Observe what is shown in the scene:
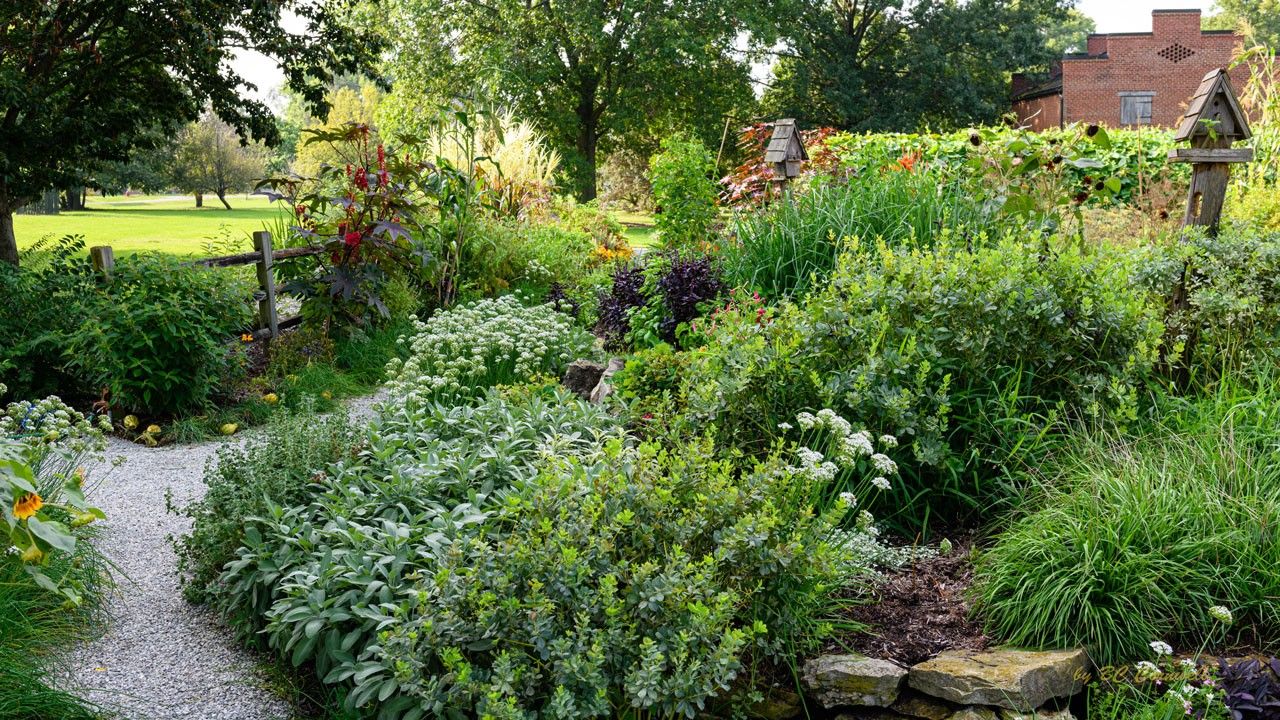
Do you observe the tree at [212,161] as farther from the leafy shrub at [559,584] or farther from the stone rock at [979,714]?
the stone rock at [979,714]

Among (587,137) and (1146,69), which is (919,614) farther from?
(1146,69)

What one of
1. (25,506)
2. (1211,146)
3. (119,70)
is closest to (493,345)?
(25,506)

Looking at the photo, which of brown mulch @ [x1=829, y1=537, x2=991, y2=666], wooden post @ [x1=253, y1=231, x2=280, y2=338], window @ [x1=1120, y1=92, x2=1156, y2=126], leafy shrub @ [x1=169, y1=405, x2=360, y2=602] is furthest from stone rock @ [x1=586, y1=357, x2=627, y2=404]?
window @ [x1=1120, y1=92, x2=1156, y2=126]

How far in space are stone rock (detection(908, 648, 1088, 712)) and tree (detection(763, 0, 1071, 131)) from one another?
26.5 meters

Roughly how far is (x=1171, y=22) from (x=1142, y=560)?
31762mm

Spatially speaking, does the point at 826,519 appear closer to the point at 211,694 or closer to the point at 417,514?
the point at 417,514

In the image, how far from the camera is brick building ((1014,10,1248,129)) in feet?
93.8

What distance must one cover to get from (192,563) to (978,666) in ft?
10.3

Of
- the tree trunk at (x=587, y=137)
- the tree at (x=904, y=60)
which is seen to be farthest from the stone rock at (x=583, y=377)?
the tree at (x=904, y=60)

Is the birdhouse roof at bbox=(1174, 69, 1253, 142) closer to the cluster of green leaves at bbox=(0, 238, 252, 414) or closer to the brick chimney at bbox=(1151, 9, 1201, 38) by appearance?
the cluster of green leaves at bbox=(0, 238, 252, 414)

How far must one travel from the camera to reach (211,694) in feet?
10.1

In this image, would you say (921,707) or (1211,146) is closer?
(921,707)

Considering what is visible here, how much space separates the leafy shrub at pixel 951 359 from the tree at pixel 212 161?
3134 centimetres

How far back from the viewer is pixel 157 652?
10.9ft
